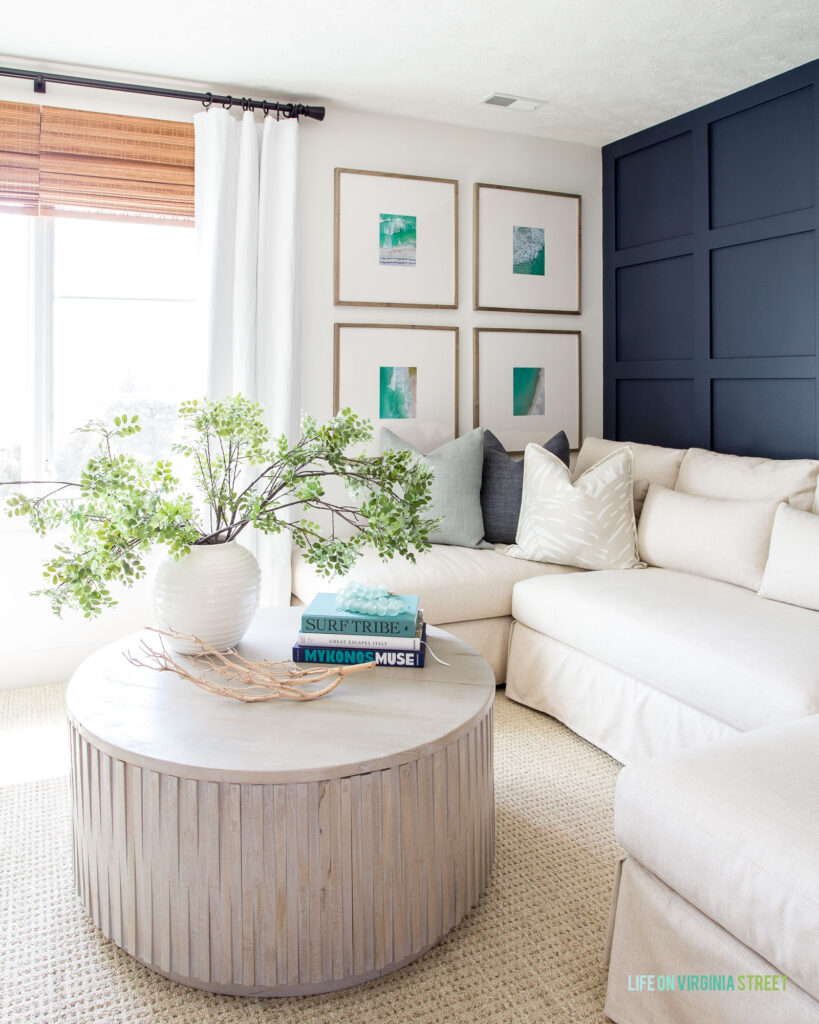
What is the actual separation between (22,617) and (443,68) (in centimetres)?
269

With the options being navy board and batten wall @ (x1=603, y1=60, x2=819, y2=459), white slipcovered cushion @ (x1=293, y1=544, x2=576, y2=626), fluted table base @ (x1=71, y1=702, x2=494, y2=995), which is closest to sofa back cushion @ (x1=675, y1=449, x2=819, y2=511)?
navy board and batten wall @ (x1=603, y1=60, x2=819, y2=459)

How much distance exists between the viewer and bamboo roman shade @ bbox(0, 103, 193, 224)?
123 inches

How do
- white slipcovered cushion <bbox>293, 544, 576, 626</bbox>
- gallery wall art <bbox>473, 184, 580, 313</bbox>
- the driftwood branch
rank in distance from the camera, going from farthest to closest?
1. gallery wall art <bbox>473, 184, 580, 313</bbox>
2. white slipcovered cushion <bbox>293, 544, 576, 626</bbox>
3. the driftwood branch

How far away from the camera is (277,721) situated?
1.66m

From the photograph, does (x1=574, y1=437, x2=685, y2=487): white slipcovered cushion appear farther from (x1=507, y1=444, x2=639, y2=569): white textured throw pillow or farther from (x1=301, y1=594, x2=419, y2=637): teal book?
(x1=301, y1=594, x2=419, y2=637): teal book

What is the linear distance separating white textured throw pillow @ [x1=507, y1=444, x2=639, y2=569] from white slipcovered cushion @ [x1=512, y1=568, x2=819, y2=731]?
0.11m

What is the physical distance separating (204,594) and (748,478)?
2.06 metres

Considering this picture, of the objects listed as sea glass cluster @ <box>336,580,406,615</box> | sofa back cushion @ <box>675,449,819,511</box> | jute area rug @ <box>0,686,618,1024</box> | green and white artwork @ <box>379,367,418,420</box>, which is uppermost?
green and white artwork @ <box>379,367,418,420</box>

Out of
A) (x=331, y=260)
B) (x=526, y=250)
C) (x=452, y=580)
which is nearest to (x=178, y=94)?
(x=331, y=260)

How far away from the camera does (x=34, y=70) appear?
312 cm

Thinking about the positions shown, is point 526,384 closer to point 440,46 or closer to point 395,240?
point 395,240

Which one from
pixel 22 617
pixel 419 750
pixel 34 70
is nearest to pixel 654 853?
pixel 419 750

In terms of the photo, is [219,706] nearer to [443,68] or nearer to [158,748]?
[158,748]

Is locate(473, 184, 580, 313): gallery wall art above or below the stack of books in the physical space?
above
